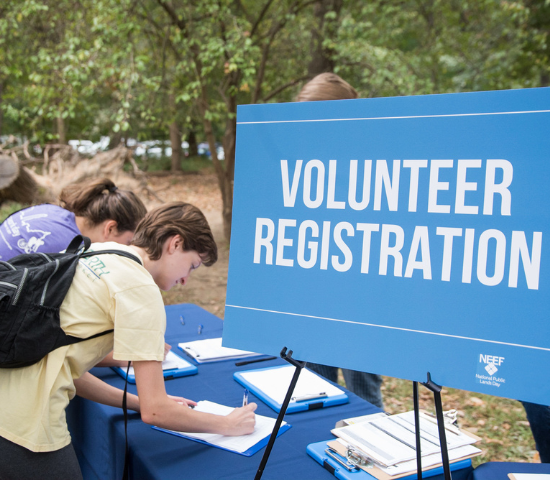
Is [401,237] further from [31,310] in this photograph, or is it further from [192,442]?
[31,310]

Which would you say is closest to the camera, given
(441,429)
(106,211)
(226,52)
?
(441,429)

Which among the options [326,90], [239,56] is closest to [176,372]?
[326,90]

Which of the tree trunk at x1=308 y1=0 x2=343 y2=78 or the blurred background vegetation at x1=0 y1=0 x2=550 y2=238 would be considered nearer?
the blurred background vegetation at x1=0 y1=0 x2=550 y2=238

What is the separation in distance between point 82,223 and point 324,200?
60.4 inches

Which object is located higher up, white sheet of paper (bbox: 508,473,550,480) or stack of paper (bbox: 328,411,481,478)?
→ stack of paper (bbox: 328,411,481,478)

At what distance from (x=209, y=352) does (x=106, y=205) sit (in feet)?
2.68

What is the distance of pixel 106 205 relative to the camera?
2.33 m

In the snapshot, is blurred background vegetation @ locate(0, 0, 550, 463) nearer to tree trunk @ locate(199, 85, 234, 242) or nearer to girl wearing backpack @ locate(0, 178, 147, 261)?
tree trunk @ locate(199, 85, 234, 242)

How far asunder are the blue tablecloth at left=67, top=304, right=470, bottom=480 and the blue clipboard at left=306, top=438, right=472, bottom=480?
0.05ft

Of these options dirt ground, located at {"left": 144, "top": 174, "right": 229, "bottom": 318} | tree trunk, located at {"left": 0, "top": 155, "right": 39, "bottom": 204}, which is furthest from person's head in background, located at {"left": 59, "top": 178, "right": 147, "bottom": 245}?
Result: tree trunk, located at {"left": 0, "top": 155, "right": 39, "bottom": 204}

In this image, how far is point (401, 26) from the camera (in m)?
9.80

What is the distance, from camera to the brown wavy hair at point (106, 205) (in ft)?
7.60

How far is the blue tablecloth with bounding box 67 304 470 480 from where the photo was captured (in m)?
1.35

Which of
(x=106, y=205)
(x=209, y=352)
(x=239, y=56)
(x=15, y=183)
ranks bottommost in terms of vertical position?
(x=209, y=352)
